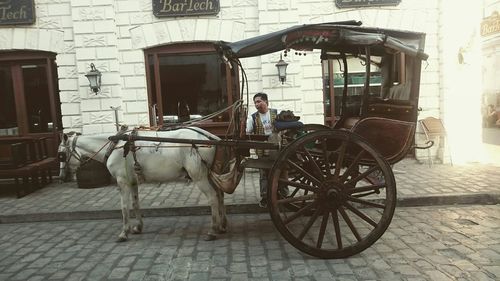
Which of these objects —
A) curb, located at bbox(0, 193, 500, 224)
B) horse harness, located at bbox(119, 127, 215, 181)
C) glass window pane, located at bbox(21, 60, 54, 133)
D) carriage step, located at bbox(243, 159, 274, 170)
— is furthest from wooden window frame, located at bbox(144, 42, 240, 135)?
carriage step, located at bbox(243, 159, 274, 170)

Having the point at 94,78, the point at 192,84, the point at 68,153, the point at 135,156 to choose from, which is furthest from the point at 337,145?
the point at 94,78

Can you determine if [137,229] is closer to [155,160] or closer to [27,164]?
[155,160]

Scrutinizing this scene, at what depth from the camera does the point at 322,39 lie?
4457mm

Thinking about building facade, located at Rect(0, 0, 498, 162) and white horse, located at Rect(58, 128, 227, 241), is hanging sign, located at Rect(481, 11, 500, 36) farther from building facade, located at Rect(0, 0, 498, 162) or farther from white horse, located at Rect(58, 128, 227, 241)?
white horse, located at Rect(58, 128, 227, 241)

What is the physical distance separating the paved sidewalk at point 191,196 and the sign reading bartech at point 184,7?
143 inches

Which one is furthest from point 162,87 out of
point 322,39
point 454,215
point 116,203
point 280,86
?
point 454,215

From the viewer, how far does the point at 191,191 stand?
7770 mm

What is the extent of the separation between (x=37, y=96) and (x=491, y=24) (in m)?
20.5

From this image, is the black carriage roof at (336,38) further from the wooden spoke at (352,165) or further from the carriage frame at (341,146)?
the wooden spoke at (352,165)

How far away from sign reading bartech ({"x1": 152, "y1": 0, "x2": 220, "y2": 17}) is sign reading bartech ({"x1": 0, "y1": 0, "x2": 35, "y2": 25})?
2.64 metres

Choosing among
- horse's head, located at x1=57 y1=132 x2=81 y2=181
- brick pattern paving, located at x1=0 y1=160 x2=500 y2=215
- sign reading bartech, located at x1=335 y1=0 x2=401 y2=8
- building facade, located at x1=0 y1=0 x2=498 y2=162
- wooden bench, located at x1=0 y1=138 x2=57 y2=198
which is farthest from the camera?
sign reading bartech, located at x1=335 y1=0 x2=401 y2=8

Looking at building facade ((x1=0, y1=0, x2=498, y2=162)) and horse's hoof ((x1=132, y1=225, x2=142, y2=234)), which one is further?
building facade ((x1=0, y1=0, x2=498, y2=162))

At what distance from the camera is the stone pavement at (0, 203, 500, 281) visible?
4.04 metres

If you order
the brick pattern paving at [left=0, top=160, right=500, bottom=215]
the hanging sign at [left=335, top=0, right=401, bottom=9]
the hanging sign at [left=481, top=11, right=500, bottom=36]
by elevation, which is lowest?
the brick pattern paving at [left=0, top=160, right=500, bottom=215]
